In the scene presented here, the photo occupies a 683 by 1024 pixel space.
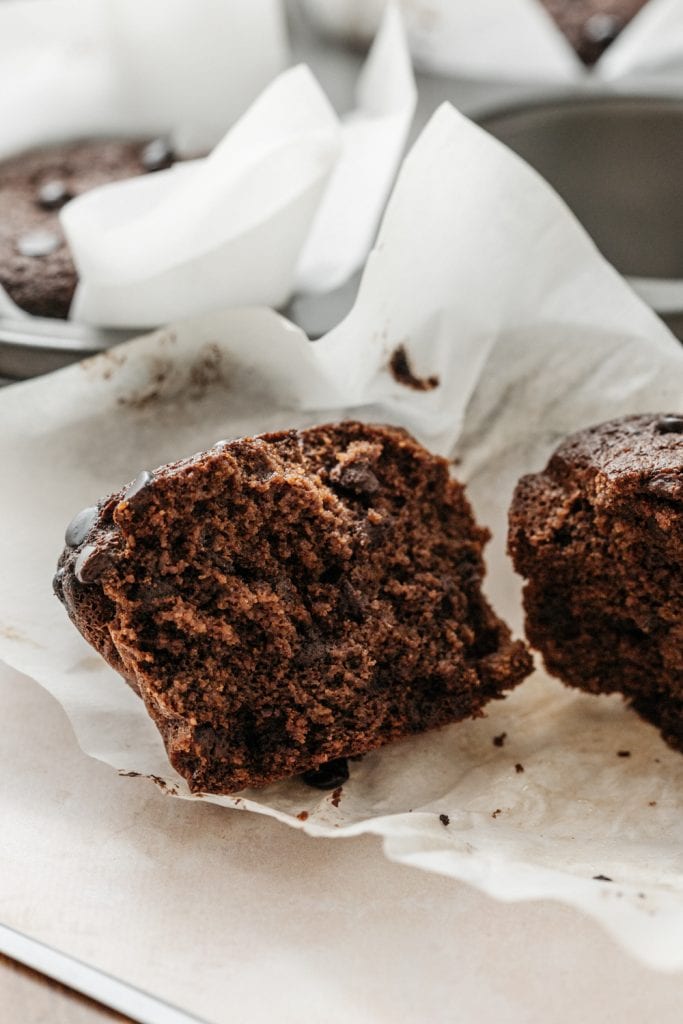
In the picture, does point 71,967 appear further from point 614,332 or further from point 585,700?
point 614,332

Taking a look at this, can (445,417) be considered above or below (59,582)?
below

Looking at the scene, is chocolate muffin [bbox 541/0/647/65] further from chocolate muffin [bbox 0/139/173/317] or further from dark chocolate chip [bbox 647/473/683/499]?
dark chocolate chip [bbox 647/473/683/499]

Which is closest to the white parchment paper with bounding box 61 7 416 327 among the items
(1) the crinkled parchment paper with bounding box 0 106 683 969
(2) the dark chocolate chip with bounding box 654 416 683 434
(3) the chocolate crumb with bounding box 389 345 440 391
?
(1) the crinkled parchment paper with bounding box 0 106 683 969

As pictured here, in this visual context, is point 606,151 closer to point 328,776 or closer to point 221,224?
point 221,224

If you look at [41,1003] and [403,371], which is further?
[403,371]

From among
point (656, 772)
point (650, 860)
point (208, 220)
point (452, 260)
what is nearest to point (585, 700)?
point (656, 772)

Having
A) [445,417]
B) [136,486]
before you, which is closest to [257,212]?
[445,417]

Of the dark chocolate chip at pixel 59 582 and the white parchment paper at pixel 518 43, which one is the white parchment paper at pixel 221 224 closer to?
the dark chocolate chip at pixel 59 582
